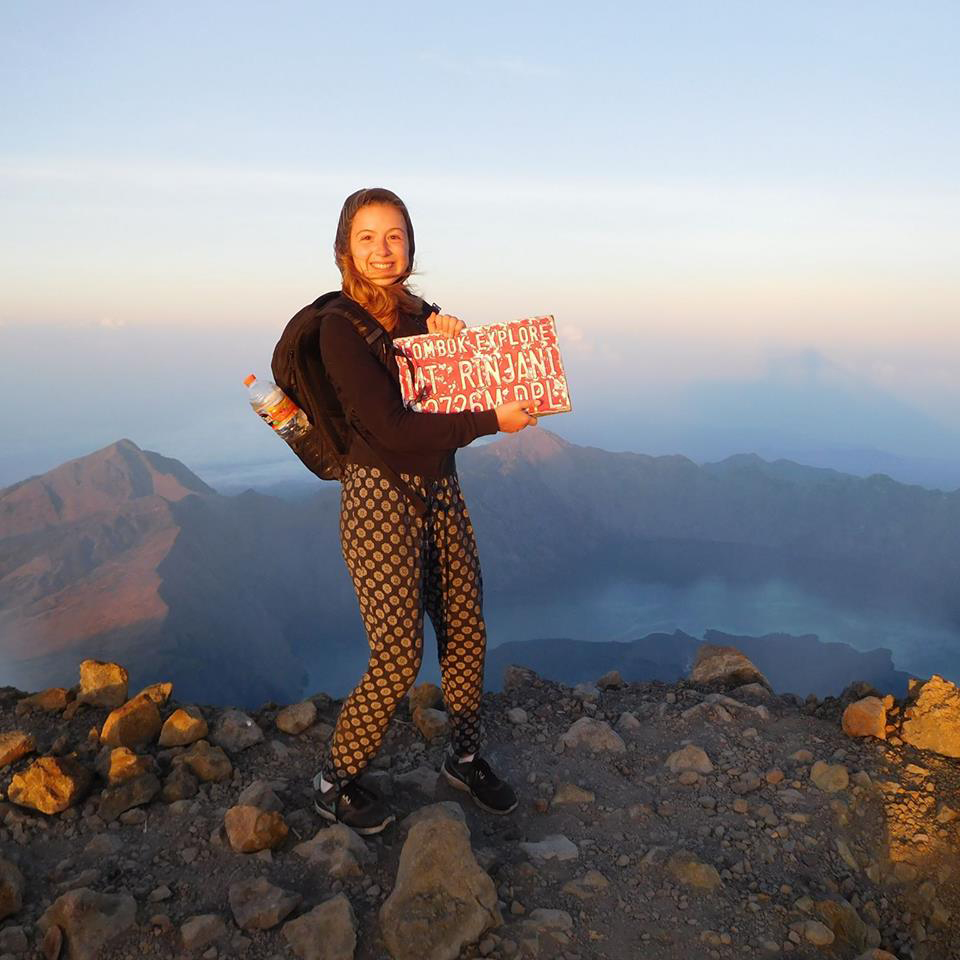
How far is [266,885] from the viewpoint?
2682 mm

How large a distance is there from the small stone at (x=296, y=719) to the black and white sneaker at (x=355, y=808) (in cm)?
93

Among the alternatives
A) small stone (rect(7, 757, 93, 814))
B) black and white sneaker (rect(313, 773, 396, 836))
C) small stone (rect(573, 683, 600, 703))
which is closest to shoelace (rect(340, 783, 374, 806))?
black and white sneaker (rect(313, 773, 396, 836))

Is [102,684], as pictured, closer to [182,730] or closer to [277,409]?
[182,730]

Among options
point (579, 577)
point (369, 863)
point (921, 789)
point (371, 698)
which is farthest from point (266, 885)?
point (579, 577)

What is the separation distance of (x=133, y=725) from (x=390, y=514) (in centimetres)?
232

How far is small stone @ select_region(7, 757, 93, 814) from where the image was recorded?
325 centimetres

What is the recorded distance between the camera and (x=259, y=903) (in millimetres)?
2594

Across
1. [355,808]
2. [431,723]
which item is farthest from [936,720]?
[355,808]

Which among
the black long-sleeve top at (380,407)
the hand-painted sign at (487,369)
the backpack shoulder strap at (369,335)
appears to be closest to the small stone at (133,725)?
the backpack shoulder strap at (369,335)

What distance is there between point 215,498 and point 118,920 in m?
50.4

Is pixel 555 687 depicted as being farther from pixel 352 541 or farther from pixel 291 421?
pixel 291 421

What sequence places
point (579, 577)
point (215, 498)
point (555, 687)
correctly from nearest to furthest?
1. point (555, 687)
2. point (215, 498)
3. point (579, 577)

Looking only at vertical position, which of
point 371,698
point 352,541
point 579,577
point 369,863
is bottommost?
point 579,577

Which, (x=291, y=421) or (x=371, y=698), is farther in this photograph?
(x=371, y=698)
